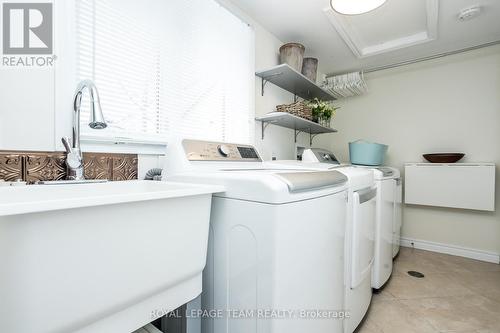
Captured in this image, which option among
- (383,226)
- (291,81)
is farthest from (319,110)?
(383,226)

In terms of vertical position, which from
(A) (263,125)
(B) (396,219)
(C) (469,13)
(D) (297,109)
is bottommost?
(B) (396,219)

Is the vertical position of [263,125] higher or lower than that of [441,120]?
lower

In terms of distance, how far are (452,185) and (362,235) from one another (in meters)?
2.06

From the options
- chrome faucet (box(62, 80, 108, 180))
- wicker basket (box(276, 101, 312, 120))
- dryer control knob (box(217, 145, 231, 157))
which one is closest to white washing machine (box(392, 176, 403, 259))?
wicker basket (box(276, 101, 312, 120))

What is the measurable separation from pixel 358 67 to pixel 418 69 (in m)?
0.69

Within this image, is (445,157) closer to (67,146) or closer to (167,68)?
(167,68)

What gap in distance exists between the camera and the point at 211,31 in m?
1.81

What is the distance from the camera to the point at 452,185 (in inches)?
108

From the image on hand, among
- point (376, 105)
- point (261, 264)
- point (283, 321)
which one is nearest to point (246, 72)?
point (261, 264)

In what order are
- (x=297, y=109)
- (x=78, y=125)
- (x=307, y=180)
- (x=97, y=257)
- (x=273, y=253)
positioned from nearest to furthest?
(x=97, y=257)
(x=273, y=253)
(x=307, y=180)
(x=78, y=125)
(x=297, y=109)

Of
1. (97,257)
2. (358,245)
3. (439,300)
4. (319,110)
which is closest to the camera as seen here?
(97,257)

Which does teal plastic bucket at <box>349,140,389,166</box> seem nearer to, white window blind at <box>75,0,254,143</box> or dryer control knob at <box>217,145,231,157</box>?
white window blind at <box>75,0,254,143</box>

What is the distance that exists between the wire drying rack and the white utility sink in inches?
113

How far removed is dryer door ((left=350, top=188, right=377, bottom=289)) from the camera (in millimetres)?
1360
